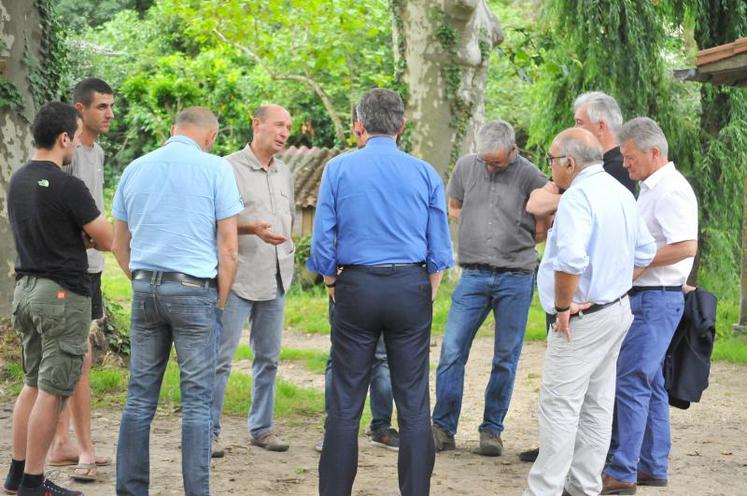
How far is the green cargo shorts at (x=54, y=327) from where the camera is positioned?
17.9ft

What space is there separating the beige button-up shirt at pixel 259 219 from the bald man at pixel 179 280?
46.4 inches

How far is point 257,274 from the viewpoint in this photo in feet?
21.7

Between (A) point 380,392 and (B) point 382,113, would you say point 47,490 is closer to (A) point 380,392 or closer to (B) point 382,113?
(A) point 380,392

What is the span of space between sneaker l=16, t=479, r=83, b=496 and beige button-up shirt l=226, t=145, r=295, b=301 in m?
1.60

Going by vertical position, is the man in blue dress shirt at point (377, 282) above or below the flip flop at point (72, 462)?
above

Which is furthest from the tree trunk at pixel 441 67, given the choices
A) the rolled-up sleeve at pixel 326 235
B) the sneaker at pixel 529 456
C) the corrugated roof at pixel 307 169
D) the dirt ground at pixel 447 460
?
the rolled-up sleeve at pixel 326 235

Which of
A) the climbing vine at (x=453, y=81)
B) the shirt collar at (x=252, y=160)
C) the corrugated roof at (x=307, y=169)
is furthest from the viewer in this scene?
the corrugated roof at (x=307, y=169)

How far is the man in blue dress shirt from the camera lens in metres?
5.30

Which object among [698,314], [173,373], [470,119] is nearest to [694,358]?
[698,314]

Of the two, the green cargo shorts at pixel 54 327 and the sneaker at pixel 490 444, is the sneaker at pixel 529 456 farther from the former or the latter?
the green cargo shorts at pixel 54 327

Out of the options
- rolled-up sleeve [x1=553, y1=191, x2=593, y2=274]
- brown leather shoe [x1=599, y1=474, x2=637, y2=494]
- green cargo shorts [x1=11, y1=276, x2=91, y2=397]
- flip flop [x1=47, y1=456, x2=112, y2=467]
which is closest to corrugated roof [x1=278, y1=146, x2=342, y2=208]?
flip flop [x1=47, y1=456, x2=112, y2=467]

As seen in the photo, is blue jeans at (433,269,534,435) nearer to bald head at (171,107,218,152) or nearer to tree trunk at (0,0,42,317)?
bald head at (171,107,218,152)

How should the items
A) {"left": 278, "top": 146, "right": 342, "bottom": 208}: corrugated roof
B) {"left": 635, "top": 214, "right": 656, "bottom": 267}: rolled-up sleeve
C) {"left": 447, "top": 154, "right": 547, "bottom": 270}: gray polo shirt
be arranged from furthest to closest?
{"left": 278, "top": 146, "right": 342, "bottom": 208}: corrugated roof < {"left": 447, "top": 154, "right": 547, "bottom": 270}: gray polo shirt < {"left": 635, "top": 214, "right": 656, "bottom": 267}: rolled-up sleeve

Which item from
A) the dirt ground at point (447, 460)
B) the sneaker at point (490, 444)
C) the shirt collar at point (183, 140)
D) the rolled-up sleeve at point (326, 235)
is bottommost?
the dirt ground at point (447, 460)
